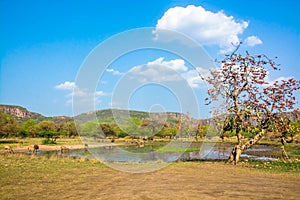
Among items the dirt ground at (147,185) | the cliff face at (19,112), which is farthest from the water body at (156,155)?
the cliff face at (19,112)

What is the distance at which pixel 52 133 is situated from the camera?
3140 inches

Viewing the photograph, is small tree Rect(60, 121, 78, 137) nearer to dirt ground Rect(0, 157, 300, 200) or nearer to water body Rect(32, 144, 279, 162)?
water body Rect(32, 144, 279, 162)

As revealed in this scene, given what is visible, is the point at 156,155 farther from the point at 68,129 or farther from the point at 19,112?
the point at 19,112

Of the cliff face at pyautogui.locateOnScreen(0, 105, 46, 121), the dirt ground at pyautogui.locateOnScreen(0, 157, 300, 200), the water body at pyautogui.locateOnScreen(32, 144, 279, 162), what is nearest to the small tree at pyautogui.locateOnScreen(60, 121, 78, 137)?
the water body at pyautogui.locateOnScreen(32, 144, 279, 162)

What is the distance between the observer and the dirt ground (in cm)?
1056

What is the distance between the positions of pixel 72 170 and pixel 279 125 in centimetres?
1372

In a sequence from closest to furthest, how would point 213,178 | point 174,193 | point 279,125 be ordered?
point 174,193, point 213,178, point 279,125

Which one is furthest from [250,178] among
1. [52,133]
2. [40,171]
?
[52,133]

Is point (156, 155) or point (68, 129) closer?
point (156, 155)

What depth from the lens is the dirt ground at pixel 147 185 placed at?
1056cm

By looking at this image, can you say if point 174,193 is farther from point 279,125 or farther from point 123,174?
point 279,125

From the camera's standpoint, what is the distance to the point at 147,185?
1258 cm

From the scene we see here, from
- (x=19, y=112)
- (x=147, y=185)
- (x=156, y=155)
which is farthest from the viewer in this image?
(x=19, y=112)

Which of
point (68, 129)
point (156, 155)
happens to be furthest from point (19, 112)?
point (156, 155)
